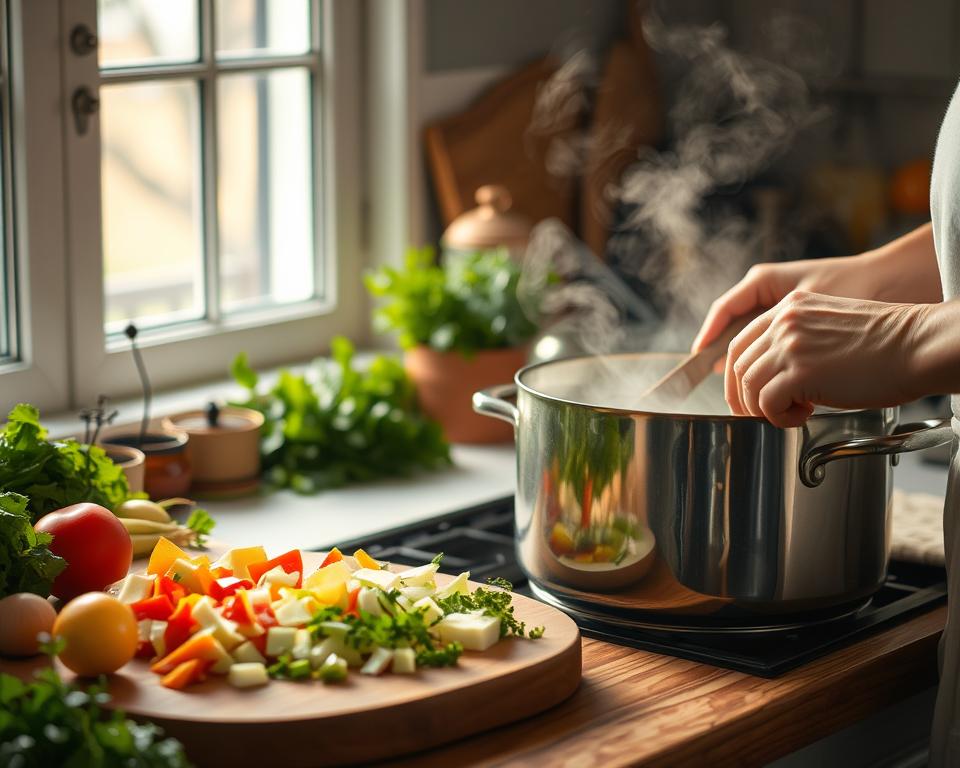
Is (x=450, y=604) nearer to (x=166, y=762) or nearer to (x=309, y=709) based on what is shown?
(x=309, y=709)

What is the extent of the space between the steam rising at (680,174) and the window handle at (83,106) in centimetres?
70

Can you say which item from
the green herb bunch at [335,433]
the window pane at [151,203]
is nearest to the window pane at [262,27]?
the window pane at [151,203]

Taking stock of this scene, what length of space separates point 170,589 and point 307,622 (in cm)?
12

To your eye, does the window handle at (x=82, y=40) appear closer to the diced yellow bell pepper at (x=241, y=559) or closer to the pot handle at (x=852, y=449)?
the diced yellow bell pepper at (x=241, y=559)

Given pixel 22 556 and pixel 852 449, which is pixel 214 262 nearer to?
pixel 22 556

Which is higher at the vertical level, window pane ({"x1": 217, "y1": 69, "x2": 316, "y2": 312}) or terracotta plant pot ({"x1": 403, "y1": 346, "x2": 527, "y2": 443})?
window pane ({"x1": 217, "y1": 69, "x2": 316, "y2": 312})

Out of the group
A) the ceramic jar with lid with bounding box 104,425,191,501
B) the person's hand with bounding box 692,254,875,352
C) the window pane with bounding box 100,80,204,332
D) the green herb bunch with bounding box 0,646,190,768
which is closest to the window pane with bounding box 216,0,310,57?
the window pane with bounding box 100,80,204,332

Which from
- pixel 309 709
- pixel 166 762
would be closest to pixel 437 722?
pixel 309 709

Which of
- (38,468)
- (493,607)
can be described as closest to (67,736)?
(493,607)

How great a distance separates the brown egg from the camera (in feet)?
3.40

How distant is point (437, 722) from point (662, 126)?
6.07 feet

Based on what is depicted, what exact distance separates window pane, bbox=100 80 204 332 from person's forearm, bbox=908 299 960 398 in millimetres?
1193

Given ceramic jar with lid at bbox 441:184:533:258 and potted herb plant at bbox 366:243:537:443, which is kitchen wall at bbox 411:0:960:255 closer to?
ceramic jar with lid at bbox 441:184:533:258

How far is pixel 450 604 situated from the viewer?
1109 millimetres
